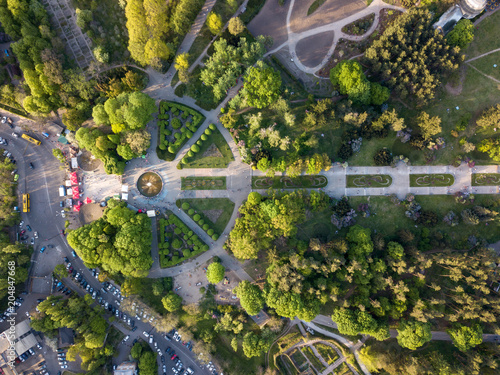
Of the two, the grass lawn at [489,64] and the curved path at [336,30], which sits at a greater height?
the curved path at [336,30]

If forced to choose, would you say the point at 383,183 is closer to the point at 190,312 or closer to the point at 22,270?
the point at 190,312

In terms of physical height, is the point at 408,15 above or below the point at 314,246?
above

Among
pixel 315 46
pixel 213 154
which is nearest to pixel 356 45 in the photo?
pixel 315 46

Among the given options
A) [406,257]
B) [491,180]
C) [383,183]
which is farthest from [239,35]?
[491,180]

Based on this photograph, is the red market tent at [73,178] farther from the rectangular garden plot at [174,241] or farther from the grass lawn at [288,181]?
the grass lawn at [288,181]

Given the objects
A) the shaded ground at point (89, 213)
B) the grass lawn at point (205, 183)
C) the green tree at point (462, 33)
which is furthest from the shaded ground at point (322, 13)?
the shaded ground at point (89, 213)

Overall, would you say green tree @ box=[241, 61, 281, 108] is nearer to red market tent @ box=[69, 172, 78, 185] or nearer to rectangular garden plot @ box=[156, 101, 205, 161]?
rectangular garden plot @ box=[156, 101, 205, 161]

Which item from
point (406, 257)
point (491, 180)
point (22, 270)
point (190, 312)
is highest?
point (491, 180)
